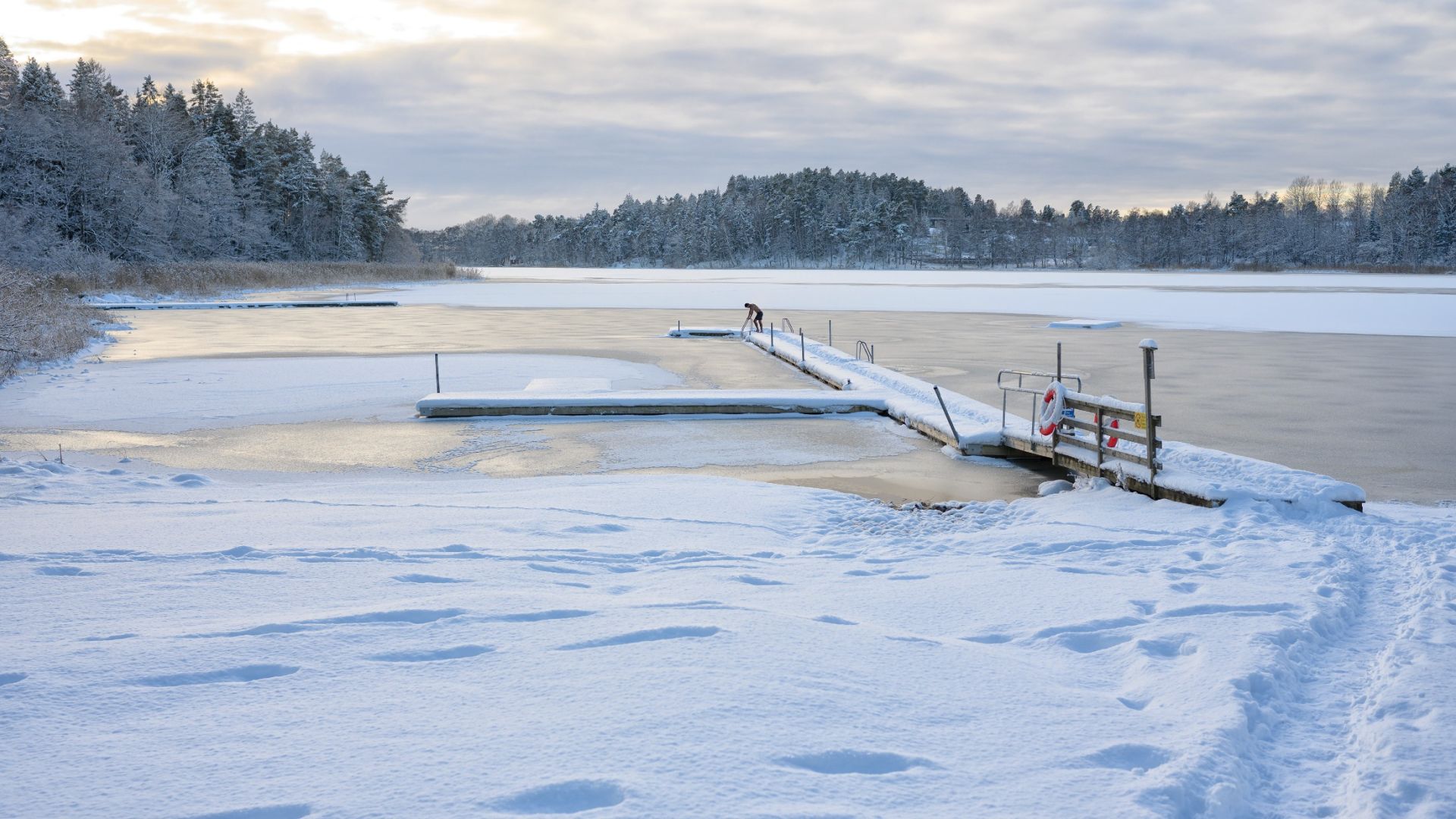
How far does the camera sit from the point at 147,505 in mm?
7145

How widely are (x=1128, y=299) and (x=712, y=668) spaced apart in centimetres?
4983

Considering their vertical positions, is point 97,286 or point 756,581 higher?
point 97,286

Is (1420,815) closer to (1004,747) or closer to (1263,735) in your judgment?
(1263,735)

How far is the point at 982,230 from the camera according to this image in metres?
151

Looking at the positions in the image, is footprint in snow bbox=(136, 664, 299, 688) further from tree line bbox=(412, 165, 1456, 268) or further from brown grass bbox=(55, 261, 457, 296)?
tree line bbox=(412, 165, 1456, 268)

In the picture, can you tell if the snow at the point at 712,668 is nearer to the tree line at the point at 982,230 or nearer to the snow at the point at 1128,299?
the snow at the point at 1128,299

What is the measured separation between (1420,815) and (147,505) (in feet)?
24.3

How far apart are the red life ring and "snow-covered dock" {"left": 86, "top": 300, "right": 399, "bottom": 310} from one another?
129ft

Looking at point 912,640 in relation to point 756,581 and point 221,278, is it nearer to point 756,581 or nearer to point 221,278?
point 756,581

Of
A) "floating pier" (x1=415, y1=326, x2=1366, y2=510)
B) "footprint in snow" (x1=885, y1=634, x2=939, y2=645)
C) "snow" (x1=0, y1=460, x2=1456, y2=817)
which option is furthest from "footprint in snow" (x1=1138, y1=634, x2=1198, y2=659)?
"floating pier" (x1=415, y1=326, x2=1366, y2=510)

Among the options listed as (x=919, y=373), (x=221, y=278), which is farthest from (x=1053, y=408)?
(x=221, y=278)

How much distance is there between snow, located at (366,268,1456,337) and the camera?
103 ft

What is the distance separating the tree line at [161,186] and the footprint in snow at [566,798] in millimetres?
47626

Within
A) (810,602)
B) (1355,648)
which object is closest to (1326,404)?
(1355,648)
